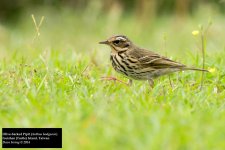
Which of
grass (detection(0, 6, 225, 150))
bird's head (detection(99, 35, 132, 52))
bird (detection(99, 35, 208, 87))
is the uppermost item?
bird's head (detection(99, 35, 132, 52))

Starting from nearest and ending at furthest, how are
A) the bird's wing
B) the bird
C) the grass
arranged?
the grass, the bird, the bird's wing

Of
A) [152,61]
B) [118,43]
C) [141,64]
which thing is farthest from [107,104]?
[118,43]

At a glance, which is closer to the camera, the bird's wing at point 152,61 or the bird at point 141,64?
the bird at point 141,64

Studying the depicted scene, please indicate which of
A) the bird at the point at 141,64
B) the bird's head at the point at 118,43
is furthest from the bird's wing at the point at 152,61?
the bird's head at the point at 118,43

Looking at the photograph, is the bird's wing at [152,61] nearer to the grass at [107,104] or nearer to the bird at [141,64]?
the bird at [141,64]

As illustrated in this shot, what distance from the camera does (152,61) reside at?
824 centimetres

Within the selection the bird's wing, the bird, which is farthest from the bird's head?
the bird's wing

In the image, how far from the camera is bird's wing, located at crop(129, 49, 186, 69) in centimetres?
816

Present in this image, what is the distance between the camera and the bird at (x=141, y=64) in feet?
26.4

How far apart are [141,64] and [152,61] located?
171 millimetres

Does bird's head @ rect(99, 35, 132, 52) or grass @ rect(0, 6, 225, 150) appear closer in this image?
grass @ rect(0, 6, 225, 150)

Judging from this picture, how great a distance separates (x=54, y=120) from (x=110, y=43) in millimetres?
2802

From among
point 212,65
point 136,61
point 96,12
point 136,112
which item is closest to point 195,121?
point 136,112

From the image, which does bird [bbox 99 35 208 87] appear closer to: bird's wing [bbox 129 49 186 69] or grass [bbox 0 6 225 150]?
bird's wing [bbox 129 49 186 69]
